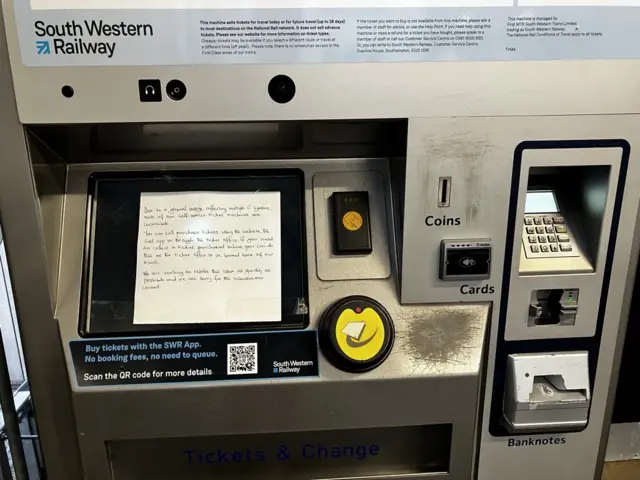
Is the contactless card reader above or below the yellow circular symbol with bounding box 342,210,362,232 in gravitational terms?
below

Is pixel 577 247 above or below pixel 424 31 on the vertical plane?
below

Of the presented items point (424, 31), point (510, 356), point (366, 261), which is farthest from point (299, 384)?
point (424, 31)

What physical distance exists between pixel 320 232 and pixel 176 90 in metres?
0.35

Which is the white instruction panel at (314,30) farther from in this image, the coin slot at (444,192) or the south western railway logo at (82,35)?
the coin slot at (444,192)

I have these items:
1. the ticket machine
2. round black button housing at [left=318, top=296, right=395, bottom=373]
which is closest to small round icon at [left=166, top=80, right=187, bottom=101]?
the ticket machine

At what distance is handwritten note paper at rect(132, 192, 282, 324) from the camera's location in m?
1.03

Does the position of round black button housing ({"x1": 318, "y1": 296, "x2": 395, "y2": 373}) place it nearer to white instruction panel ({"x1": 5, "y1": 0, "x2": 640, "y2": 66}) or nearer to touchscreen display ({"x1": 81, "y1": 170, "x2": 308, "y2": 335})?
touchscreen display ({"x1": 81, "y1": 170, "x2": 308, "y2": 335})

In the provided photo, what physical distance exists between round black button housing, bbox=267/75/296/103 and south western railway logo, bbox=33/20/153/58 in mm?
195

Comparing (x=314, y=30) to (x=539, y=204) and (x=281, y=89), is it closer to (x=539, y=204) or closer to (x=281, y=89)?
(x=281, y=89)

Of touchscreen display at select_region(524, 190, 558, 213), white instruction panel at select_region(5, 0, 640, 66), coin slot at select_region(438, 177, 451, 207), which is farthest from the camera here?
touchscreen display at select_region(524, 190, 558, 213)

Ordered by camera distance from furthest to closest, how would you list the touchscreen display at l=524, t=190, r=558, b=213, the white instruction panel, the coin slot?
the touchscreen display at l=524, t=190, r=558, b=213 < the coin slot < the white instruction panel

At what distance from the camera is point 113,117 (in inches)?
36.9

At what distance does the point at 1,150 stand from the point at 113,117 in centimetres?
19

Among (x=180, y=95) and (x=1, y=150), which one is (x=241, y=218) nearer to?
(x=180, y=95)
